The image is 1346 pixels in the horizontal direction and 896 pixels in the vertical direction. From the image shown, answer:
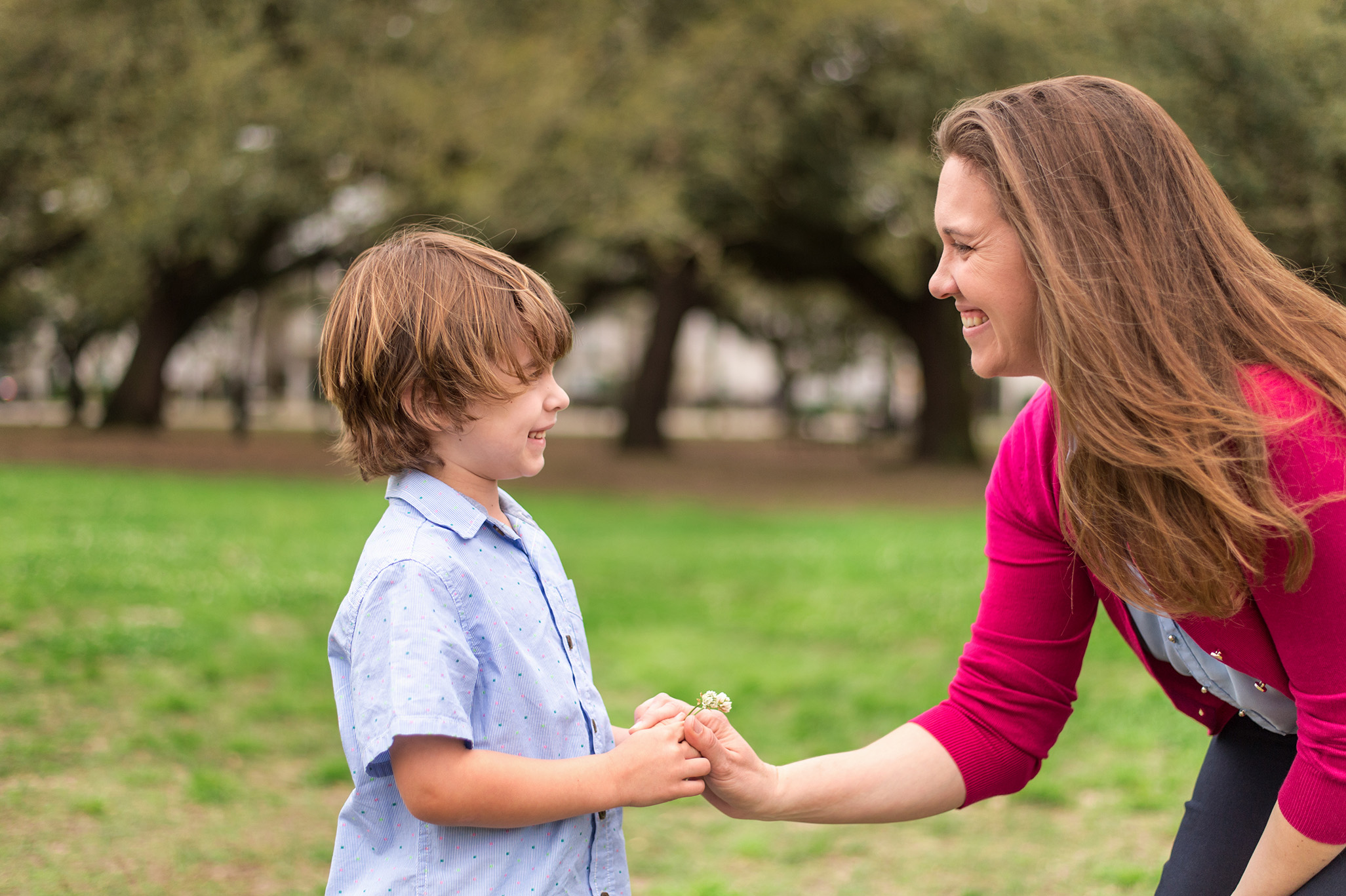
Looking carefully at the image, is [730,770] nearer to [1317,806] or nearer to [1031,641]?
[1031,641]

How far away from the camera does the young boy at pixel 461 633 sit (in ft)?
5.54

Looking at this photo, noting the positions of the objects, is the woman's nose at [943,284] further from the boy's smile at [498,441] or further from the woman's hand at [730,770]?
the woman's hand at [730,770]

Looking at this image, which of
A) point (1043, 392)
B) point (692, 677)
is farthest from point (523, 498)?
point (1043, 392)

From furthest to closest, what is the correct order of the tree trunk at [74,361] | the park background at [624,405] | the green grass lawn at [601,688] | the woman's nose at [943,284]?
the tree trunk at [74,361], the park background at [624,405], the green grass lawn at [601,688], the woman's nose at [943,284]

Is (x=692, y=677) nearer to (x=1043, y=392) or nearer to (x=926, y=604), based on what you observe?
(x=926, y=604)

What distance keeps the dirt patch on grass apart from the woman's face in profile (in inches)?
470

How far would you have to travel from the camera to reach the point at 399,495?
1873 millimetres

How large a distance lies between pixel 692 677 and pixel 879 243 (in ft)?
46.6

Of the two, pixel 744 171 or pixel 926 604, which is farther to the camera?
pixel 744 171

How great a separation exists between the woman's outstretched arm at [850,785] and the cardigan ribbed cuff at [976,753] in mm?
17

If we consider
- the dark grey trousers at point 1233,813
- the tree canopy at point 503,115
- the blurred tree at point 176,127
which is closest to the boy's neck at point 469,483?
the dark grey trousers at point 1233,813

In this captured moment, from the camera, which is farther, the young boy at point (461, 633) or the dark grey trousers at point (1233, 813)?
the dark grey trousers at point (1233, 813)

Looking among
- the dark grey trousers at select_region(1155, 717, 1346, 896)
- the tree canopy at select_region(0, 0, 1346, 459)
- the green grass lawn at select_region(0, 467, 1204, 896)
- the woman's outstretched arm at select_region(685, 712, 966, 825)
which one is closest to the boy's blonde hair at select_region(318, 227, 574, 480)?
the woman's outstretched arm at select_region(685, 712, 966, 825)

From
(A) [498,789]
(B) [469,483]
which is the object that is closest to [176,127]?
(B) [469,483]
